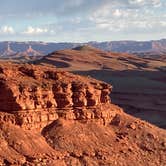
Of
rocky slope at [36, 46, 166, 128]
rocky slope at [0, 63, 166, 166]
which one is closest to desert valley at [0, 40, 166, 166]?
rocky slope at [0, 63, 166, 166]

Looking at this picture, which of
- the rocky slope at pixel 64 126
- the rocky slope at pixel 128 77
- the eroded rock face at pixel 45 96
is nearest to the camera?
the rocky slope at pixel 64 126

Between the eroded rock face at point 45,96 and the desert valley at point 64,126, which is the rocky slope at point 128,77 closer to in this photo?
the desert valley at point 64,126

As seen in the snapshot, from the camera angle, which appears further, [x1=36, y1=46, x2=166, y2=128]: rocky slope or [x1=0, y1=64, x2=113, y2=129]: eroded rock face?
[x1=36, y1=46, x2=166, y2=128]: rocky slope

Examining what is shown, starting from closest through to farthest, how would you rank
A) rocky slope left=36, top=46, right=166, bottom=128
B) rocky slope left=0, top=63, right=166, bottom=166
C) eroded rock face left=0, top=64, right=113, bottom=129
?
rocky slope left=0, top=63, right=166, bottom=166
eroded rock face left=0, top=64, right=113, bottom=129
rocky slope left=36, top=46, right=166, bottom=128

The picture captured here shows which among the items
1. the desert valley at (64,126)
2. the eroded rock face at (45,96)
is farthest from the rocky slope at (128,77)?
the eroded rock face at (45,96)

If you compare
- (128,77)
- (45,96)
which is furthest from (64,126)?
(128,77)

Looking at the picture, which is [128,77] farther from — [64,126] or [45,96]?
[45,96]

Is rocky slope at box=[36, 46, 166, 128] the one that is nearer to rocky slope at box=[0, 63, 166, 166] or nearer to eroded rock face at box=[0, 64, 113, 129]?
rocky slope at box=[0, 63, 166, 166]

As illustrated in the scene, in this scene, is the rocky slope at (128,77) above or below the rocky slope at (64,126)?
below
